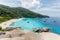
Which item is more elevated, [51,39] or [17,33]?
[17,33]

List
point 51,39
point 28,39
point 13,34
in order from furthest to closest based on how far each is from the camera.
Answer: point 51,39 < point 13,34 < point 28,39

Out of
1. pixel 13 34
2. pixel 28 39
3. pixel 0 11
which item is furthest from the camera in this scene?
pixel 0 11

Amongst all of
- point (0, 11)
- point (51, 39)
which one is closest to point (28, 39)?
point (51, 39)

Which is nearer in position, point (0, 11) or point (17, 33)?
point (17, 33)

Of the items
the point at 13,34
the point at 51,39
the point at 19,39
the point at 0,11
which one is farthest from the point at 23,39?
→ the point at 0,11

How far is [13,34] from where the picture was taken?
26.5 metres

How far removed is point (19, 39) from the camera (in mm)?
20938

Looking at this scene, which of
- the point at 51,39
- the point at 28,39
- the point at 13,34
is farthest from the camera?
the point at 51,39

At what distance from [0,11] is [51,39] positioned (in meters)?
137

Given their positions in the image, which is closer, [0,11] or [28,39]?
[28,39]

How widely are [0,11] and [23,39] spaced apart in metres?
152

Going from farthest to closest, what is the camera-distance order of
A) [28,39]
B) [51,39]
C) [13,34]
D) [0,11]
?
[0,11], [51,39], [13,34], [28,39]

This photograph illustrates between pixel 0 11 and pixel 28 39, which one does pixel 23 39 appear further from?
pixel 0 11

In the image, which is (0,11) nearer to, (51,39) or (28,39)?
(51,39)
